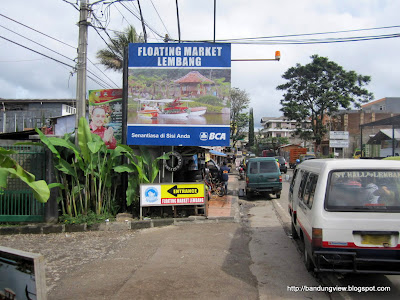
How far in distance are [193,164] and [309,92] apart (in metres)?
32.3

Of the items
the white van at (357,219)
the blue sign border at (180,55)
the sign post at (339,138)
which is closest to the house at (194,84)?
the blue sign border at (180,55)

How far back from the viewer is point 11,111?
38.0m

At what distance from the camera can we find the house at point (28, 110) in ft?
123

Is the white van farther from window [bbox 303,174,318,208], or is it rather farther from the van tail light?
window [bbox 303,174,318,208]

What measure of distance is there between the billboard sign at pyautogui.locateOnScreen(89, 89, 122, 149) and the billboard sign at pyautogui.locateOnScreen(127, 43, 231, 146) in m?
0.83

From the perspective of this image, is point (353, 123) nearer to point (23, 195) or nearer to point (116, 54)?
point (116, 54)

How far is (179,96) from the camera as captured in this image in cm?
1019

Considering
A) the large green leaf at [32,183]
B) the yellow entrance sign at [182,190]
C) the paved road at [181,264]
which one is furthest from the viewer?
the yellow entrance sign at [182,190]

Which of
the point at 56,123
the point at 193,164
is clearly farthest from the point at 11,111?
the point at 193,164

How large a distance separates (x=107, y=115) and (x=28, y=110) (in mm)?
33091

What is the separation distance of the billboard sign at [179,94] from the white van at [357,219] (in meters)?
5.60

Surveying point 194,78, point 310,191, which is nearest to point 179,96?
point 194,78

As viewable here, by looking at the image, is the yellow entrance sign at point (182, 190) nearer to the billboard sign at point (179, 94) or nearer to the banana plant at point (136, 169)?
the banana plant at point (136, 169)

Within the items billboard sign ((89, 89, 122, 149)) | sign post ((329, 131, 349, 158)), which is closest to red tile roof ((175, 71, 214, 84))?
billboard sign ((89, 89, 122, 149))
